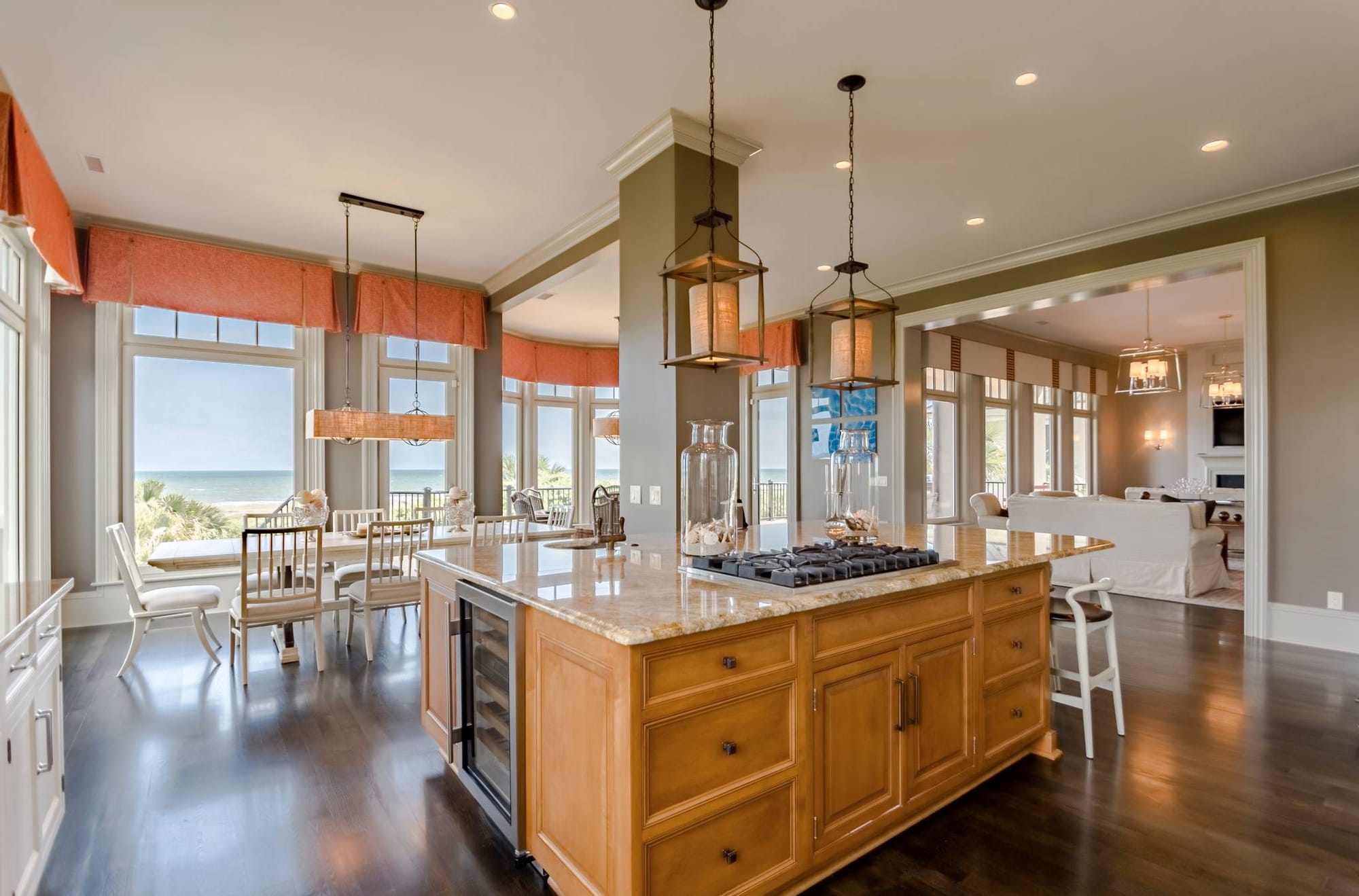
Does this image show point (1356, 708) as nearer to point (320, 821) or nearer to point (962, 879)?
point (962, 879)

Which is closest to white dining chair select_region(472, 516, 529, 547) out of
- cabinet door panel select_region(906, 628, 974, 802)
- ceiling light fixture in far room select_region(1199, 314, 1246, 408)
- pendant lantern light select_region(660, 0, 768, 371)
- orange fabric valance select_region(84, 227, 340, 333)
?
orange fabric valance select_region(84, 227, 340, 333)

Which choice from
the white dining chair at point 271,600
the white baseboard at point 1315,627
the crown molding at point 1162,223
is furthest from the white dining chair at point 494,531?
the white baseboard at point 1315,627

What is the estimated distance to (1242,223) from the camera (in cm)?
460

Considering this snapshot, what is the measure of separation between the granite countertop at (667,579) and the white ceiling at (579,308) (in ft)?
9.24

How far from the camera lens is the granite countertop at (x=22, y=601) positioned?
1559mm

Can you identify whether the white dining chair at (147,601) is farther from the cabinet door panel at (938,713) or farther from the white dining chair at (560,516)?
the cabinet door panel at (938,713)

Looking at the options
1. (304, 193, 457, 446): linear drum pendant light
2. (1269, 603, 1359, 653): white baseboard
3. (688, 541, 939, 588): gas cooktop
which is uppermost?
(304, 193, 457, 446): linear drum pendant light

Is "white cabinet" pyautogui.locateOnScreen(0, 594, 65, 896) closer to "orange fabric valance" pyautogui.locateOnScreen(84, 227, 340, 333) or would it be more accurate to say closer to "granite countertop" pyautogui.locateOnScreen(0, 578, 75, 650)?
"granite countertop" pyautogui.locateOnScreen(0, 578, 75, 650)

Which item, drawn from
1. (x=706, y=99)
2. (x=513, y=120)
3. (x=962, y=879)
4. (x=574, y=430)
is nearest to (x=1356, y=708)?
(x=962, y=879)

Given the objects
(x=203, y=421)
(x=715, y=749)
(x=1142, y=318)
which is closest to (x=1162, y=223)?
(x=1142, y=318)

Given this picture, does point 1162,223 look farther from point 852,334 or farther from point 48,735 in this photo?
point 48,735

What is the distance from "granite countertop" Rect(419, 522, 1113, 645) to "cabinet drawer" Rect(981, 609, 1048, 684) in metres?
0.23

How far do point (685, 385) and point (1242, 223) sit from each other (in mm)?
4257

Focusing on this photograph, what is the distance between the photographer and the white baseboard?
4195 millimetres
